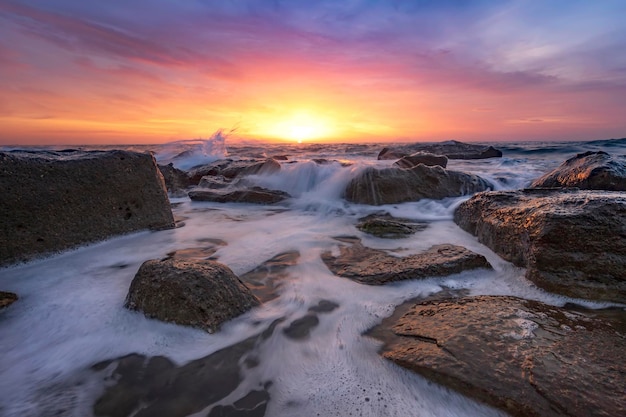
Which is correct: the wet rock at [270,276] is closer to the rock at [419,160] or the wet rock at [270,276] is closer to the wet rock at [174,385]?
the wet rock at [174,385]

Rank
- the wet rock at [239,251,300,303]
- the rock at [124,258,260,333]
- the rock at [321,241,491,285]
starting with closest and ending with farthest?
the rock at [124,258,260,333] < the wet rock at [239,251,300,303] < the rock at [321,241,491,285]

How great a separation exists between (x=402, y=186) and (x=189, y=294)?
4494 millimetres

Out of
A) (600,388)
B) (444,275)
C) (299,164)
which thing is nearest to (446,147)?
(299,164)

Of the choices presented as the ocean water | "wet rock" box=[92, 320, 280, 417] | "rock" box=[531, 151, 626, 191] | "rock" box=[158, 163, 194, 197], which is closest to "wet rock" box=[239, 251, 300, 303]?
the ocean water

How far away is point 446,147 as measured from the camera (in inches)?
692

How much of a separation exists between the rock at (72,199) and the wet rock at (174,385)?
181 cm

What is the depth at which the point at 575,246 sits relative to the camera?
7.66 ft

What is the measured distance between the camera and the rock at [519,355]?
1.28 meters

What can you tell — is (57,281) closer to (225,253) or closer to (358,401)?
(225,253)

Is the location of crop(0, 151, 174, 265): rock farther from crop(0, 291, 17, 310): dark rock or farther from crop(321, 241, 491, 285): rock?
crop(321, 241, 491, 285): rock

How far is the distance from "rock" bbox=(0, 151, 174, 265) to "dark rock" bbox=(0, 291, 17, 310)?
0.62m

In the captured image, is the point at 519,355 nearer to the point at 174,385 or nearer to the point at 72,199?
the point at 174,385

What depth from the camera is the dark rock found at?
2.11 m

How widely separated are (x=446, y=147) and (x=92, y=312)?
18080 mm
